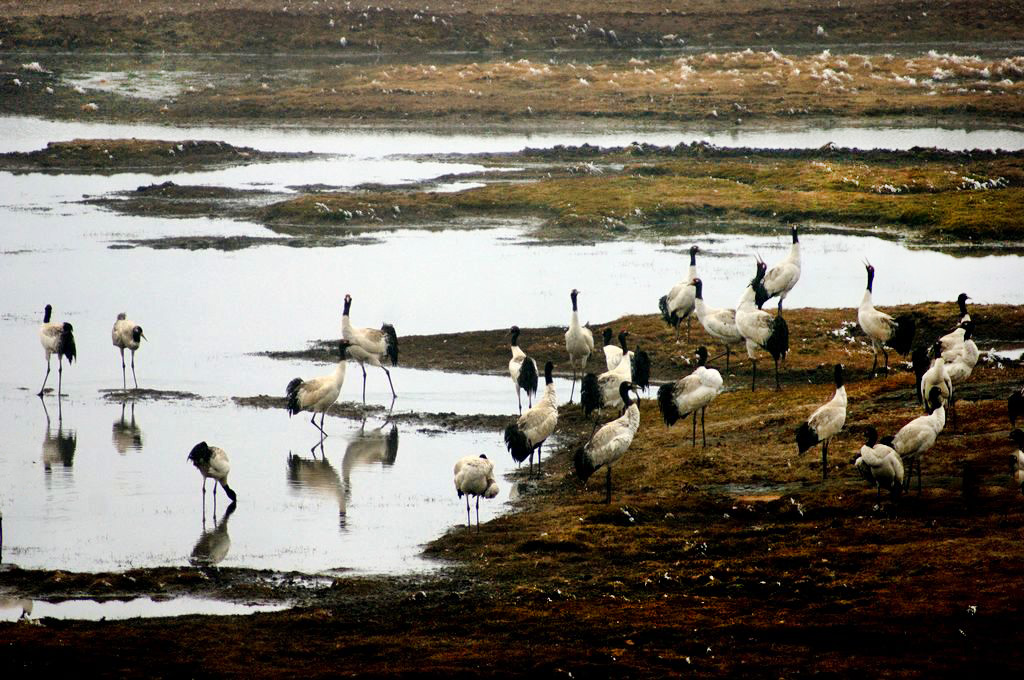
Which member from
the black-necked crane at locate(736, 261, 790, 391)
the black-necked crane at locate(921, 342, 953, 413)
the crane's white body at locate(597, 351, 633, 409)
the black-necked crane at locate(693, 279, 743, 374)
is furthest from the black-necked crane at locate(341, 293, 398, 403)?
the black-necked crane at locate(921, 342, 953, 413)

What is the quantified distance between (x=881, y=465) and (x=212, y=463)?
8.74m

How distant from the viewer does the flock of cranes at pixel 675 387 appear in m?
16.4

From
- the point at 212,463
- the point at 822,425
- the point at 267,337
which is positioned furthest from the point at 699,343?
the point at 212,463

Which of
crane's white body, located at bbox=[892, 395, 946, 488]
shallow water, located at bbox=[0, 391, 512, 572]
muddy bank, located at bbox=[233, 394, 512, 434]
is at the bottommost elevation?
shallow water, located at bbox=[0, 391, 512, 572]

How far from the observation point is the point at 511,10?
107 metres

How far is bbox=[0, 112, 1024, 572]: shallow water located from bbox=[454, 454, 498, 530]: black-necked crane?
77 cm

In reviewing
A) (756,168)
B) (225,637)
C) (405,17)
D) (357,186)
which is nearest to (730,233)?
(756,168)

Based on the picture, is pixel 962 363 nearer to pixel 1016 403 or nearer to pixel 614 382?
pixel 1016 403

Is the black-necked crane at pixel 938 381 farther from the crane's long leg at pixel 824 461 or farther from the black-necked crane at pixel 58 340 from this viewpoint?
the black-necked crane at pixel 58 340

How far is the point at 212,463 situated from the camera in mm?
17609

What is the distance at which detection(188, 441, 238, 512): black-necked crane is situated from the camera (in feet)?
56.9

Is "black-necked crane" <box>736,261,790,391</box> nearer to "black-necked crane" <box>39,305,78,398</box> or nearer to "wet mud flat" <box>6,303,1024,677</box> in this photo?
"wet mud flat" <box>6,303,1024,677</box>

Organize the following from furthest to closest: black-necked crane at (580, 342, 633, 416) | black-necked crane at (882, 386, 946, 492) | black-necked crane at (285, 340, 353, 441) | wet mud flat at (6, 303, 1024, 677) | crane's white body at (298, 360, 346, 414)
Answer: crane's white body at (298, 360, 346, 414)
black-necked crane at (285, 340, 353, 441)
black-necked crane at (580, 342, 633, 416)
black-necked crane at (882, 386, 946, 492)
wet mud flat at (6, 303, 1024, 677)

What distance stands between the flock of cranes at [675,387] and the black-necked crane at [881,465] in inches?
0.6
